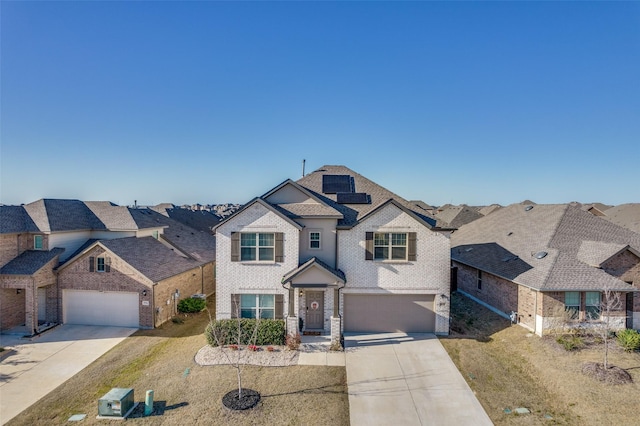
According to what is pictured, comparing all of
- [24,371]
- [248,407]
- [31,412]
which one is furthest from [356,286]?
[24,371]

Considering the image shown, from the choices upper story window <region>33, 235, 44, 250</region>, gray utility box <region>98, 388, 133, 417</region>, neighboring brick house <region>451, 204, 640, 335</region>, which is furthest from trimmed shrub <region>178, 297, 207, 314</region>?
neighboring brick house <region>451, 204, 640, 335</region>

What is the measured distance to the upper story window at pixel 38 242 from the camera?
18.7 metres

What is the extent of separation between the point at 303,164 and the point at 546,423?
57.2ft

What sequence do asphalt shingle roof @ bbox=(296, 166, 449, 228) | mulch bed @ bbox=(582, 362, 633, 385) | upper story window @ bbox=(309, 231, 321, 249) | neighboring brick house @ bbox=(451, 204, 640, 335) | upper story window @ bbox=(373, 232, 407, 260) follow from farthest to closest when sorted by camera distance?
1. asphalt shingle roof @ bbox=(296, 166, 449, 228)
2. upper story window @ bbox=(309, 231, 321, 249)
3. upper story window @ bbox=(373, 232, 407, 260)
4. neighboring brick house @ bbox=(451, 204, 640, 335)
5. mulch bed @ bbox=(582, 362, 633, 385)

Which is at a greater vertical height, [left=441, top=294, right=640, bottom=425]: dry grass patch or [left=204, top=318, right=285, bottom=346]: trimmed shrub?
[left=204, top=318, right=285, bottom=346]: trimmed shrub

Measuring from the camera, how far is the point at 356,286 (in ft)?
52.3

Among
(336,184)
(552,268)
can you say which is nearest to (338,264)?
(336,184)

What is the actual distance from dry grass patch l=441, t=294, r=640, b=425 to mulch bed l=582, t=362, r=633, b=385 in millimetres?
171

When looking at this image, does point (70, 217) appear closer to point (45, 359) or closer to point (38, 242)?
point (38, 242)

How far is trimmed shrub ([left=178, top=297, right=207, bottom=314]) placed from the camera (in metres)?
19.3

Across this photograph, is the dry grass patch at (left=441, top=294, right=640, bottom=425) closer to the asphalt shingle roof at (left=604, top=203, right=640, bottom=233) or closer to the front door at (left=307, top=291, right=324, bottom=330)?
the front door at (left=307, top=291, right=324, bottom=330)

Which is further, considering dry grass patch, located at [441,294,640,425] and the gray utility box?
dry grass patch, located at [441,294,640,425]

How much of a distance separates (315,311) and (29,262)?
53.7 ft

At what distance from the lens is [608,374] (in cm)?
1134
